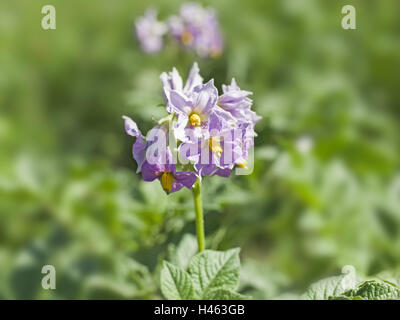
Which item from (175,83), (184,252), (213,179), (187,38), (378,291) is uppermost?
(187,38)

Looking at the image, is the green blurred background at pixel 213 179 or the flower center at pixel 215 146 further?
the green blurred background at pixel 213 179

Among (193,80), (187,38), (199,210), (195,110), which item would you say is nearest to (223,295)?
(199,210)

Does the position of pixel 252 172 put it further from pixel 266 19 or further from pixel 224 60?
pixel 266 19

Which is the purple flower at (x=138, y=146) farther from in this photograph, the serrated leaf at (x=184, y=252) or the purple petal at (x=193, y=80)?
the serrated leaf at (x=184, y=252)

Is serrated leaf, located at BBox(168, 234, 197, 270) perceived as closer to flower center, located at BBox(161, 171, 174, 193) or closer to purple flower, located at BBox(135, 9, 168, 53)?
flower center, located at BBox(161, 171, 174, 193)

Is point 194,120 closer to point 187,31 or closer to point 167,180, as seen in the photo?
point 167,180

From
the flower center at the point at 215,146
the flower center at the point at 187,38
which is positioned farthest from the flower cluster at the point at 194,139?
the flower center at the point at 187,38
